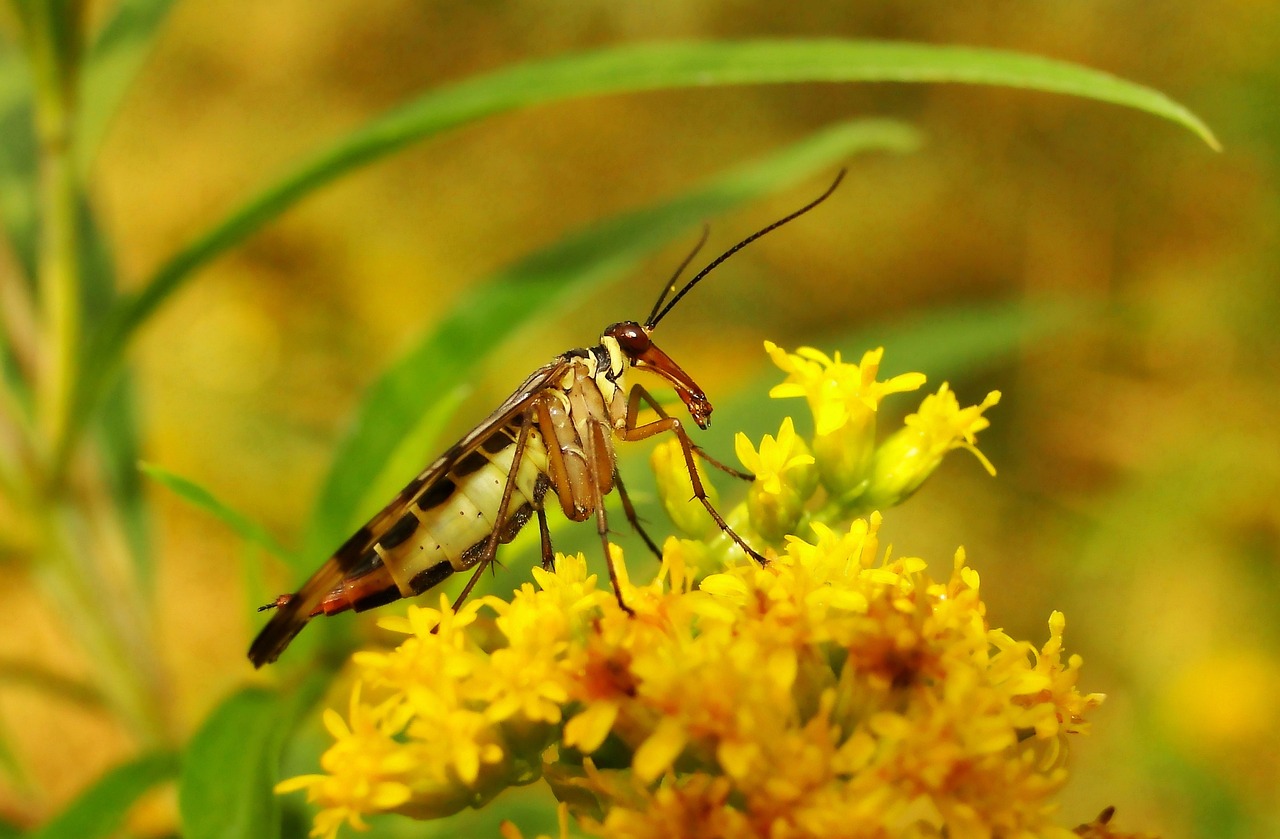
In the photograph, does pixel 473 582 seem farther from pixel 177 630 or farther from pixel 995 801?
pixel 177 630

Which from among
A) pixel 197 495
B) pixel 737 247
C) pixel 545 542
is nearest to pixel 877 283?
pixel 737 247

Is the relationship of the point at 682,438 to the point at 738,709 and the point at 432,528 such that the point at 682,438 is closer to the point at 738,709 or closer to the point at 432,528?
the point at 432,528

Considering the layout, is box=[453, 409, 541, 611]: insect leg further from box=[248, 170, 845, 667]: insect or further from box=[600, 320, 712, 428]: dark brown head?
box=[600, 320, 712, 428]: dark brown head

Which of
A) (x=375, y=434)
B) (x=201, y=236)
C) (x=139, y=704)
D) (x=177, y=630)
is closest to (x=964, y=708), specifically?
(x=375, y=434)

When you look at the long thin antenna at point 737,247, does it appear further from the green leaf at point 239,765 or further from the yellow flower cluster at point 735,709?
the green leaf at point 239,765

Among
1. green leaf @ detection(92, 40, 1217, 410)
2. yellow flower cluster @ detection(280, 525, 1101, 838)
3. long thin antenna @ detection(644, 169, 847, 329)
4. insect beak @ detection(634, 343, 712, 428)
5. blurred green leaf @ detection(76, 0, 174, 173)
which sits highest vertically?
blurred green leaf @ detection(76, 0, 174, 173)

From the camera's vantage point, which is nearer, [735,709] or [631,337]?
[735,709]

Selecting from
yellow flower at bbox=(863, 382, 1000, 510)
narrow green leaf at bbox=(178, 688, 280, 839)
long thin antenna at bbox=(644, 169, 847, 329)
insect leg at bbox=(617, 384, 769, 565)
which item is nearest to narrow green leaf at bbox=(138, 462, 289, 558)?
narrow green leaf at bbox=(178, 688, 280, 839)
